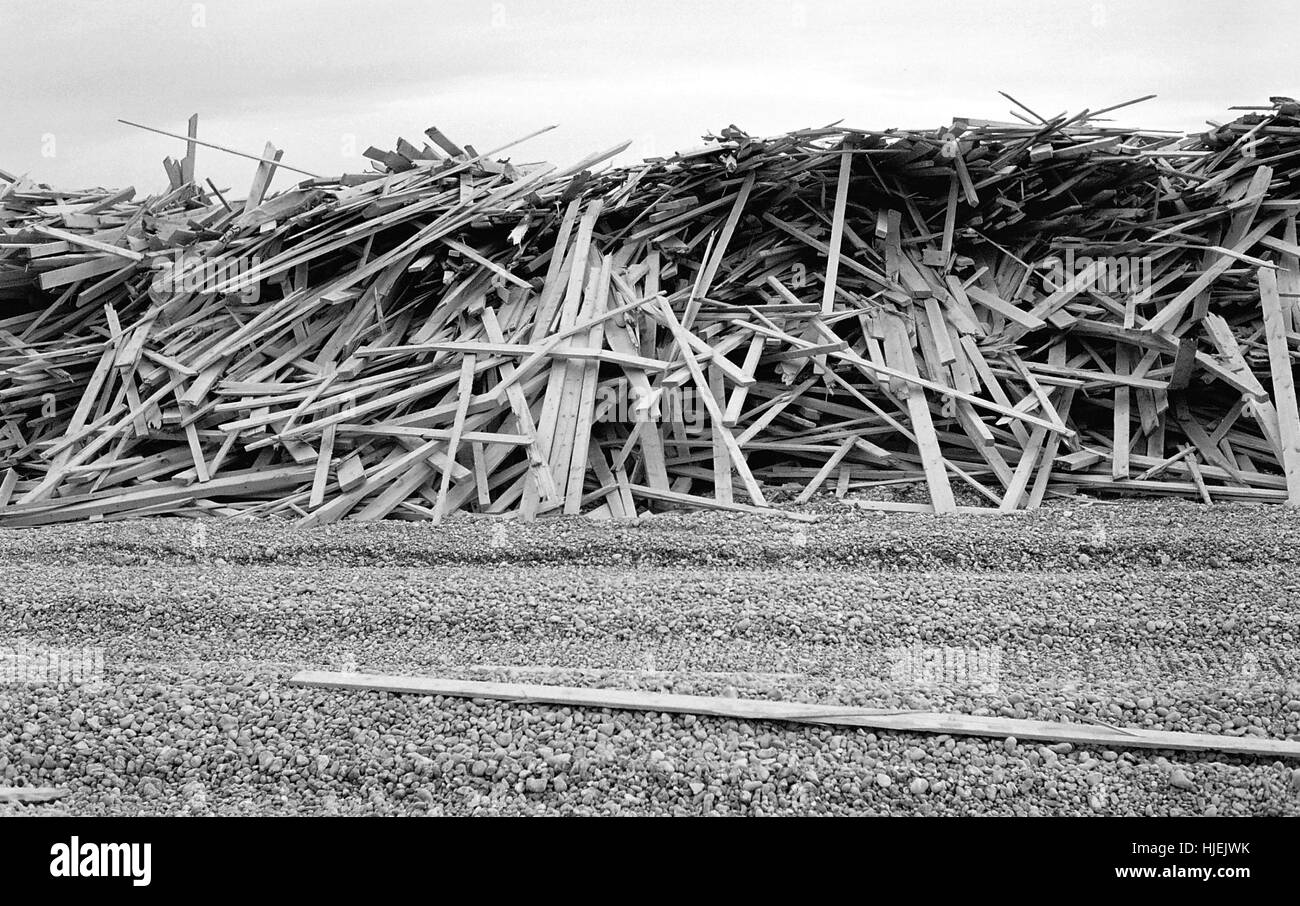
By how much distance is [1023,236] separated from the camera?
9484 mm

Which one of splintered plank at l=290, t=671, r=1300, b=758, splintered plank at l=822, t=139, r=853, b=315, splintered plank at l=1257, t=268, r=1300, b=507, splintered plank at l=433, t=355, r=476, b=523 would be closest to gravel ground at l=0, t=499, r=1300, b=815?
splintered plank at l=290, t=671, r=1300, b=758

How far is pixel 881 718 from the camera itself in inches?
155

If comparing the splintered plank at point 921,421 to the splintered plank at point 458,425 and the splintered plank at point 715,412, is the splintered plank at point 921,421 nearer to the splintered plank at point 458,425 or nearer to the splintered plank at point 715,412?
the splintered plank at point 715,412

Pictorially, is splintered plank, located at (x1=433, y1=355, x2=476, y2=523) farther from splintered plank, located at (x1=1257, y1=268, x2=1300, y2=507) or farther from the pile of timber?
splintered plank, located at (x1=1257, y1=268, x2=1300, y2=507)

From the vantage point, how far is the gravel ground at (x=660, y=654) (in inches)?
145

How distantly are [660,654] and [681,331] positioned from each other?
3722 mm

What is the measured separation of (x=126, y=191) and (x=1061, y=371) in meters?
8.72

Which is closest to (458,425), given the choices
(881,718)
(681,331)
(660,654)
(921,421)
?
(681,331)

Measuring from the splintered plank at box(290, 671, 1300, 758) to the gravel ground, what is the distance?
44mm

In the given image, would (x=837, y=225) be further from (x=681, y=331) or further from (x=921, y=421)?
(x=921, y=421)

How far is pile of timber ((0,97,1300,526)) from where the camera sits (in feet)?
26.1

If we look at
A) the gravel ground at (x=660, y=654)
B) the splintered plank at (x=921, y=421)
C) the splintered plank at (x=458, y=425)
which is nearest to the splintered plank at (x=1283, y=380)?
the gravel ground at (x=660, y=654)

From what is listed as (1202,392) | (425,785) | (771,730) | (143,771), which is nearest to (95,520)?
(143,771)

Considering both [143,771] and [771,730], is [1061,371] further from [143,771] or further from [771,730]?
[143,771]
